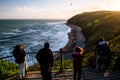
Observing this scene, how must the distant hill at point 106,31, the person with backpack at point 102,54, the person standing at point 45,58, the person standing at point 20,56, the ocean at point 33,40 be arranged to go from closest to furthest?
the person standing at point 45,58, the person standing at point 20,56, the person with backpack at point 102,54, the distant hill at point 106,31, the ocean at point 33,40

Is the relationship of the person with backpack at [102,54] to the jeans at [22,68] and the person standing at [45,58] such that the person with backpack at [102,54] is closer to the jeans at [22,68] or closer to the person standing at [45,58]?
the person standing at [45,58]

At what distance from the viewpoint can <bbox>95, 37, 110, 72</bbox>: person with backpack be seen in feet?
43.6

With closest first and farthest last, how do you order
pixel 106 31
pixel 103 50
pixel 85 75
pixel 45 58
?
1. pixel 45 58
2. pixel 103 50
3. pixel 85 75
4. pixel 106 31

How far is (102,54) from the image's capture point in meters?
13.5

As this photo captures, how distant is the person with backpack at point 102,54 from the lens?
13.3 m

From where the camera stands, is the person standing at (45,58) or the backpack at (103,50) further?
the backpack at (103,50)

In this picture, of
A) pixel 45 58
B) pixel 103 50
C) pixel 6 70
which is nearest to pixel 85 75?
pixel 103 50

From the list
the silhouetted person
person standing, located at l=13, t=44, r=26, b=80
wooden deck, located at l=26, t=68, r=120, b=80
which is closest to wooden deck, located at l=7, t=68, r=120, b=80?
→ wooden deck, located at l=26, t=68, r=120, b=80

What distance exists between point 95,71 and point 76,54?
3348 mm

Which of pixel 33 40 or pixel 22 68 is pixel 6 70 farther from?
pixel 33 40

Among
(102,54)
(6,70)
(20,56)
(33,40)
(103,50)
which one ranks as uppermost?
(103,50)

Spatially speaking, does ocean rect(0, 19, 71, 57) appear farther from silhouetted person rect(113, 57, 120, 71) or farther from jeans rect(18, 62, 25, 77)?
jeans rect(18, 62, 25, 77)

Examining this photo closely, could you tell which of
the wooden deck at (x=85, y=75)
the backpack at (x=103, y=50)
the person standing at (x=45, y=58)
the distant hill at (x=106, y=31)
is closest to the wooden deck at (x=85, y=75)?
the wooden deck at (x=85, y=75)

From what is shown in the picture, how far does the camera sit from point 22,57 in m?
12.4
